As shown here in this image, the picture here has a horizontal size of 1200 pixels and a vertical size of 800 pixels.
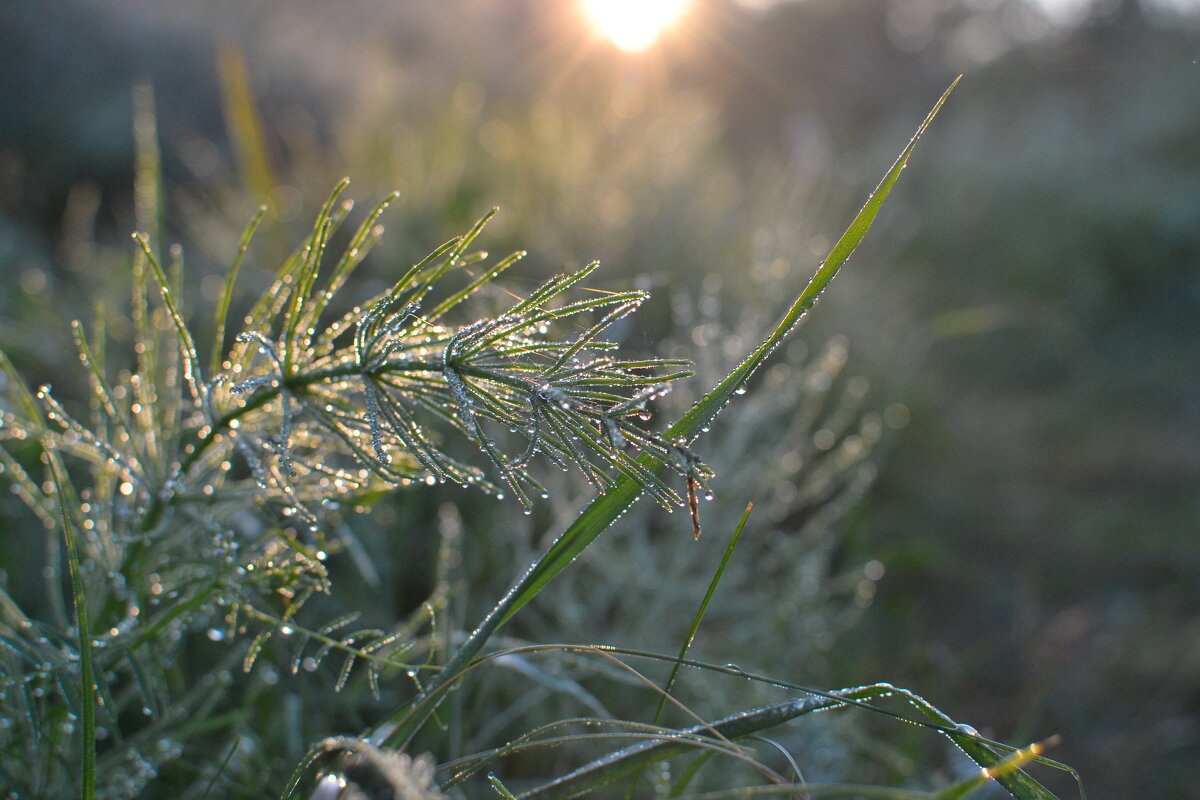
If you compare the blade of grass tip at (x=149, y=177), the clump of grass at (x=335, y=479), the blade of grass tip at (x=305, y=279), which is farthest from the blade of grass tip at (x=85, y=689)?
the blade of grass tip at (x=149, y=177)

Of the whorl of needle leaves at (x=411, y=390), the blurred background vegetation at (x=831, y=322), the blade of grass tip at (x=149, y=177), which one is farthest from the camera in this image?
the blurred background vegetation at (x=831, y=322)

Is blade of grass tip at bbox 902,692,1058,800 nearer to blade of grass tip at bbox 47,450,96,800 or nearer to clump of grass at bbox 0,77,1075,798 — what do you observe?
clump of grass at bbox 0,77,1075,798

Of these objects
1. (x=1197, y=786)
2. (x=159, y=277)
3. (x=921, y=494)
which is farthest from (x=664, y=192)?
(x=159, y=277)

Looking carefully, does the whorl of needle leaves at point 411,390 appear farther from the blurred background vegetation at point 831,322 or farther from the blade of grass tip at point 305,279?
the blurred background vegetation at point 831,322

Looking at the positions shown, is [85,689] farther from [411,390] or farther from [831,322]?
[831,322]

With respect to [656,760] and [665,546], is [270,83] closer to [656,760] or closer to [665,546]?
[665,546]

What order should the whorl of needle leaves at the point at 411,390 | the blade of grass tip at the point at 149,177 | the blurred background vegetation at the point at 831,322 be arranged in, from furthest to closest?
1. the blurred background vegetation at the point at 831,322
2. the blade of grass tip at the point at 149,177
3. the whorl of needle leaves at the point at 411,390
